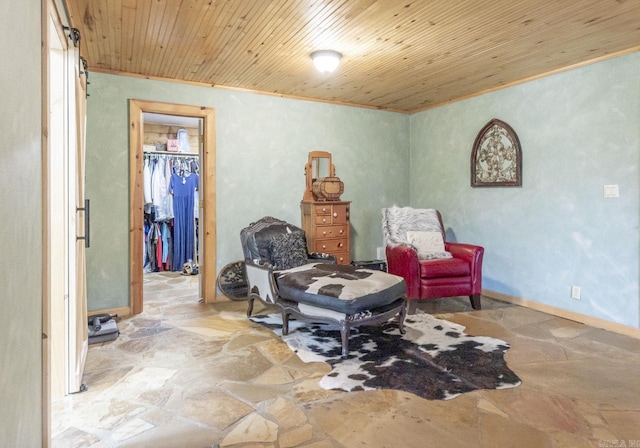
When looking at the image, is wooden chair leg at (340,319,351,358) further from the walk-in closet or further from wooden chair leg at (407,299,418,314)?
the walk-in closet

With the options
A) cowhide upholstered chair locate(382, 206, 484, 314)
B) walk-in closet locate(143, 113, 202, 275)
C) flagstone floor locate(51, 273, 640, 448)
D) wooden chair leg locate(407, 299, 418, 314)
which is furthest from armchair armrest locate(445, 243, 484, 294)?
walk-in closet locate(143, 113, 202, 275)

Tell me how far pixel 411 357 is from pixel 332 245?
6.85ft

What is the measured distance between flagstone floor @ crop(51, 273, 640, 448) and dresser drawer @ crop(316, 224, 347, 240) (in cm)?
164

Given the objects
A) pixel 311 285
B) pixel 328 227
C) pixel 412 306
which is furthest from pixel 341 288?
pixel 328 227

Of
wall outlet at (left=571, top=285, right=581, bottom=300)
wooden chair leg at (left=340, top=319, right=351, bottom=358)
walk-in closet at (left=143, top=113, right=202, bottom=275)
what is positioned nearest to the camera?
wooden chair leg at (left=340, top=319, right=351, bottom=358)

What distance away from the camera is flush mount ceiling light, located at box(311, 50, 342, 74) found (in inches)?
137

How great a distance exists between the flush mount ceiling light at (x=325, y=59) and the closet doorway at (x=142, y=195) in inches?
59.4

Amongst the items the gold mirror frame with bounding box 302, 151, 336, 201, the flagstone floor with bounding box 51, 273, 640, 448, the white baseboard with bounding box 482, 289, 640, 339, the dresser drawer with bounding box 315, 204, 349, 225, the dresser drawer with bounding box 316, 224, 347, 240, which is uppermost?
the gold mirror frame with bounding box 302, 151, 336, 201

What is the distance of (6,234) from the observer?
1.08 m

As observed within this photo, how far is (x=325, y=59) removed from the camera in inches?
138

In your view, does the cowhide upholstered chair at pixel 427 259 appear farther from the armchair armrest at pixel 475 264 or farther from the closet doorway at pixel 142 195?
the closet doorway at pixel 142 195

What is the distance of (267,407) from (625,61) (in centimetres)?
394

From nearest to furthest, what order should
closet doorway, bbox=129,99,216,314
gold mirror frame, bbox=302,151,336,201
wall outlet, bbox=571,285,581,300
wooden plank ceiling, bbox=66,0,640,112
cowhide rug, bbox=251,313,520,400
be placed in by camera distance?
cowhide rug, bbox=251,313,520,400 → wooden plank ceiling, bbox=66,0,640,112 → wall outlet, bbox=571,285,581,300 → closet doorway, bbox=129,99,216,314 → gold mirror frame, bbox=302,151,336,201

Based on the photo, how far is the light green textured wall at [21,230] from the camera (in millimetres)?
1060
